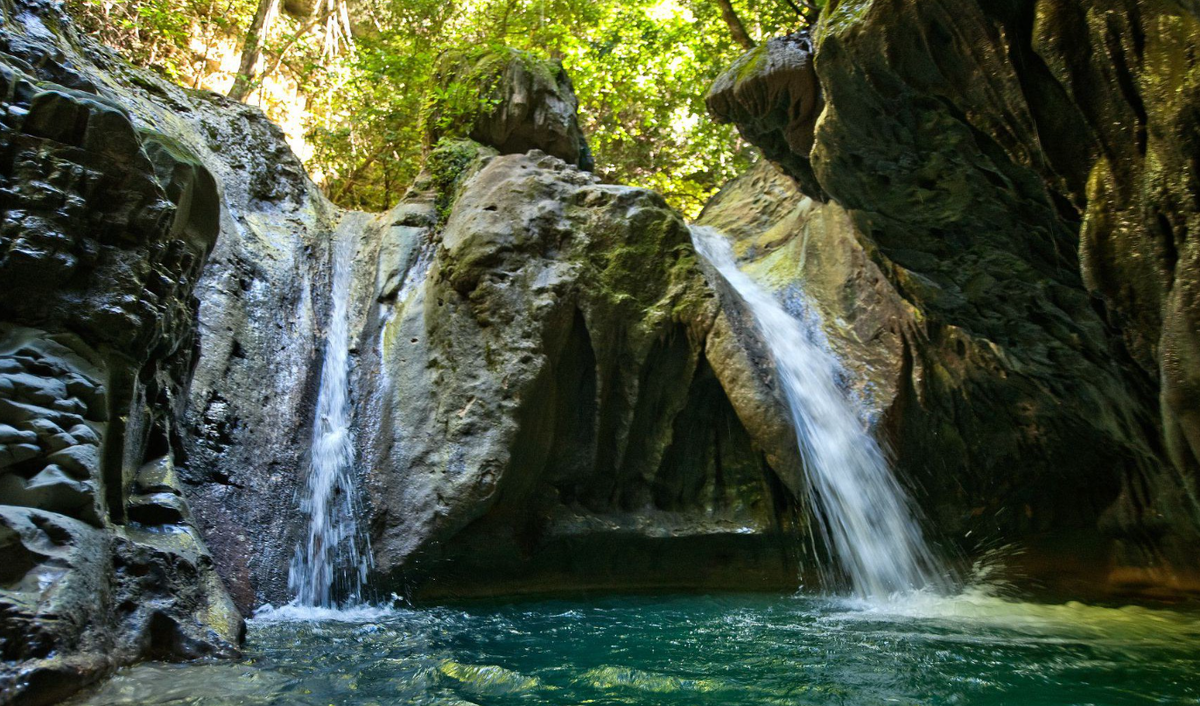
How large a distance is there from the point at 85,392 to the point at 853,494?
650 centimetres

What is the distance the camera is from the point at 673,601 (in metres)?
7.13

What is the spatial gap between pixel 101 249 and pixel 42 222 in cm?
30

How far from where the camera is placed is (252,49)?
40.9 ft

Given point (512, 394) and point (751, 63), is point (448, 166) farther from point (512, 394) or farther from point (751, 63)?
point (512, 394)

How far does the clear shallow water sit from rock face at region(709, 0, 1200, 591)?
1.41 metres

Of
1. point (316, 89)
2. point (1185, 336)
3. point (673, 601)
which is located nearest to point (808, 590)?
point (673, 601)

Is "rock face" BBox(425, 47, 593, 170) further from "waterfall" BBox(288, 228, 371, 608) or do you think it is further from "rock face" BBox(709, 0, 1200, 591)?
"waterfall" BBox(288, 228, 371, 608)

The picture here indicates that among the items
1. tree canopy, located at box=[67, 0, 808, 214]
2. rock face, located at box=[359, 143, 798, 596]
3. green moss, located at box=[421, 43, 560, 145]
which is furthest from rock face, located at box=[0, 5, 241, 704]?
tree canopy, located at box=[67, 0, 808, 214]

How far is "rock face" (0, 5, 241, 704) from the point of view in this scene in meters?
3.06

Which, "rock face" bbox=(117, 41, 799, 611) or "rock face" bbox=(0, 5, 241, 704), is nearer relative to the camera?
"rock face" bbox=(0, 5, 241, 704)

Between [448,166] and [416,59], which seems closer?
[448,166]

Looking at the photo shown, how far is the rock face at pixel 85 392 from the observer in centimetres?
306

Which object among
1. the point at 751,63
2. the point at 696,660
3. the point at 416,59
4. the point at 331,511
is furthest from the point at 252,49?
the point at 696,660

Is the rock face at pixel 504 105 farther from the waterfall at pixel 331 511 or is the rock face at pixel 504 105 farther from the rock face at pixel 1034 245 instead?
the waterfall at pixel 331 511
